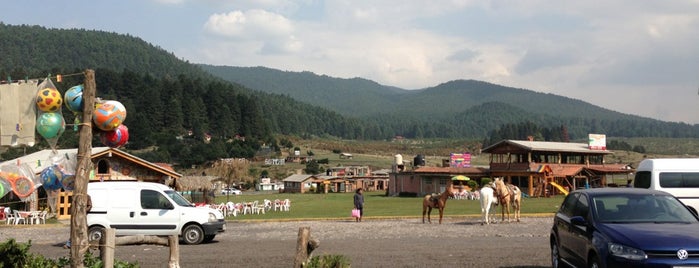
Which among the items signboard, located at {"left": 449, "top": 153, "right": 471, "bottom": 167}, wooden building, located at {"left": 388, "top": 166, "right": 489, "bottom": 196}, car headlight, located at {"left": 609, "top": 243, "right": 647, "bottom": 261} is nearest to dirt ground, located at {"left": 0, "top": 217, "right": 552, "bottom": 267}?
car headlight, located at {"left": 609, "top": 243, "right": 647, "bottom": 261}

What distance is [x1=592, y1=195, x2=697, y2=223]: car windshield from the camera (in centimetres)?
1050

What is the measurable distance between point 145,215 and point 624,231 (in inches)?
551

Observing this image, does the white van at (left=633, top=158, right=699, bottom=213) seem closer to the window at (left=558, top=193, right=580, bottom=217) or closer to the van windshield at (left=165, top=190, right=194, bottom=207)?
the window at (left=558, top=193, right=580, bottom=217)

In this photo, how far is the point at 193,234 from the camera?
19234mm

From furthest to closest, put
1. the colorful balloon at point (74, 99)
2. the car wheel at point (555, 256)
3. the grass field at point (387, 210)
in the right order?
the grass field at point (387, 210), the car wheel at point (555, 256), the colorful balloon at point (74, 99)

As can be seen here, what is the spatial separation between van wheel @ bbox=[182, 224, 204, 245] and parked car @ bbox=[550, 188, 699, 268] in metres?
10.7

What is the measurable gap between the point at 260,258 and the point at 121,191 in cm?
657

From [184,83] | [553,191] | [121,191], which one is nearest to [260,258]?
[121,191]

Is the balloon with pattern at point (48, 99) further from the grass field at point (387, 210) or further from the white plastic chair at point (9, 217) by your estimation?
the white plastic chair at point (9, 217)

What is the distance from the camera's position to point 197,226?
63.1 feet

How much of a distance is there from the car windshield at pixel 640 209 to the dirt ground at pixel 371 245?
2.97 meters

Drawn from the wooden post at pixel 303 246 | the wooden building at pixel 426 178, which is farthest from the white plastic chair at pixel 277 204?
the wooden post at pixel 303 246

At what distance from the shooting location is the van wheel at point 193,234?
1919 centimetres

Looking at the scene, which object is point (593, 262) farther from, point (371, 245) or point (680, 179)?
point (680, 179)
